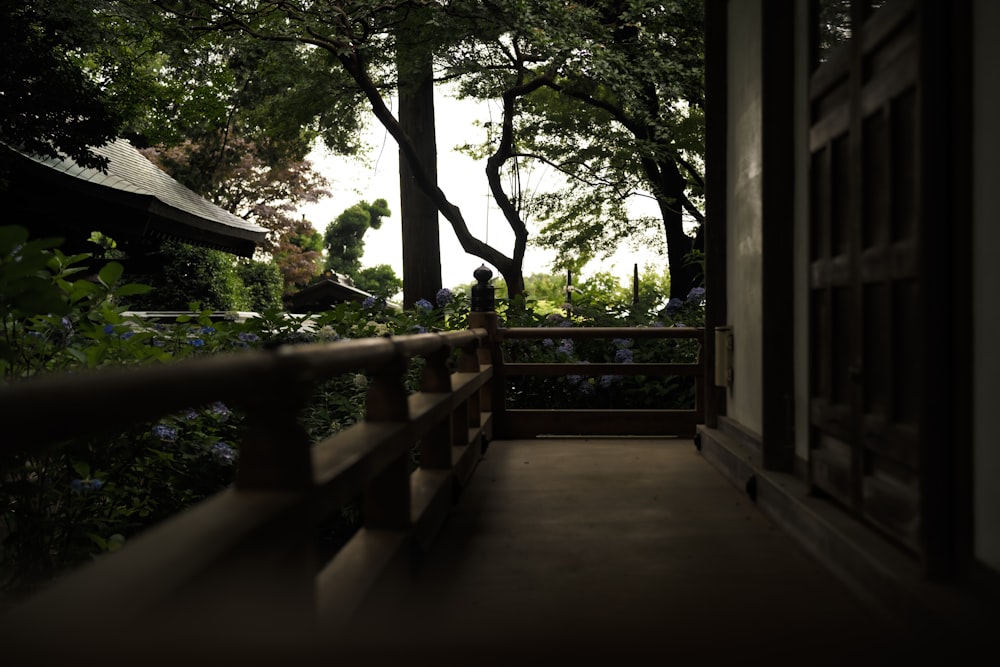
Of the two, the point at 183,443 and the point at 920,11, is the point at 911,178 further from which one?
the point at 183,443

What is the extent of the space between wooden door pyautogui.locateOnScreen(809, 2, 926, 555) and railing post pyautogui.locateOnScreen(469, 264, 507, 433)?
3.24m

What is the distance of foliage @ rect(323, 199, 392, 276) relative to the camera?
47.3 meters

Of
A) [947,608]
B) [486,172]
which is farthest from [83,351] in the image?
[486,172]

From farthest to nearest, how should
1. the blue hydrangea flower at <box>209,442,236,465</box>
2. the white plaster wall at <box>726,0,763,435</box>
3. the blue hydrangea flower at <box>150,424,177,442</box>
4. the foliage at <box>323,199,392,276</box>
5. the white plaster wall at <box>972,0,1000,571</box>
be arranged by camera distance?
the foliage at <box>323,199,392,276</box>, the white plaster wall at <box>726,0,763,435</box>, the blue hydrangea flower at <box>209,442,236,465</box>, the blue hydrangea flower at <box>150,424,177,442</box>, the white plaster wall at <box>972,0,1000,571</box>

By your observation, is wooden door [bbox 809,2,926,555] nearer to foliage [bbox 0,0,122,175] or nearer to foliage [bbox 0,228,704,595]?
foliage [bbox 0,228,704,595]

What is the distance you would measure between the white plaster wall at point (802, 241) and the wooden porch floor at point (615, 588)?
1.78 ft

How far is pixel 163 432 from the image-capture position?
13.9 feet

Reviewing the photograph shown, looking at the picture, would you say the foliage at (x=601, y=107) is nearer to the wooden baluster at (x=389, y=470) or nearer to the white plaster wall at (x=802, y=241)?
the white plaster wall at (x=802, y=241)

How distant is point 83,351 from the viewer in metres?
3.97

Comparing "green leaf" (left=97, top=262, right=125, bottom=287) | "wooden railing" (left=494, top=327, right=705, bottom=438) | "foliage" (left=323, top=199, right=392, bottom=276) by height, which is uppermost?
"foliage" (left=323, top=199, right=392, bottom=276)

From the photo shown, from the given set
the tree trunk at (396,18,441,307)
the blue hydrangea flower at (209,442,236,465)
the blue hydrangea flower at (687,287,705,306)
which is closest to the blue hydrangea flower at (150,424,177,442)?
the blue hydrangea flower at (209,442,236,465)

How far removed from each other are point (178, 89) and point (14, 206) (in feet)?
17.5

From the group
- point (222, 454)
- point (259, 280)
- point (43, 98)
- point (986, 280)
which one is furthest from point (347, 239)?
point (986, 280)

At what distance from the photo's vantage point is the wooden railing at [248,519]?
3.71 ft
